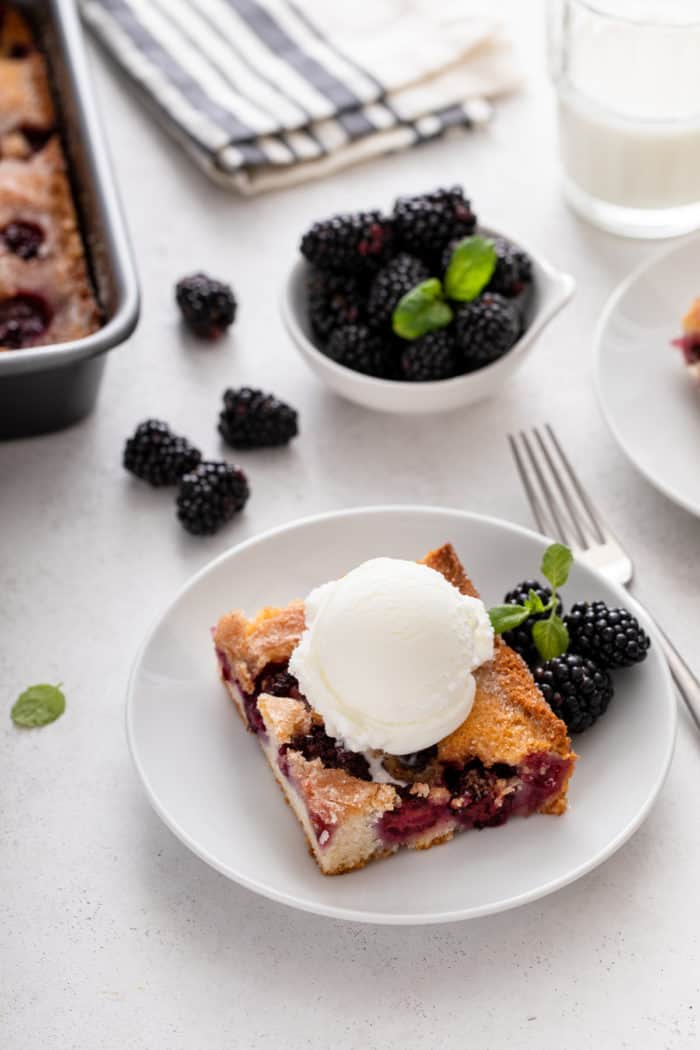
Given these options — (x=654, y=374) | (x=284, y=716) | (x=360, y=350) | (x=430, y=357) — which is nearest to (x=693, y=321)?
(x=654, y=374)

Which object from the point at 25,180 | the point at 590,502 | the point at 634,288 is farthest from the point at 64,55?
the point at 590,502

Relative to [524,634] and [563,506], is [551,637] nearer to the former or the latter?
[524,634]

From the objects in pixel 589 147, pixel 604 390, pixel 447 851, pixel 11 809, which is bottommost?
pixel 11 809

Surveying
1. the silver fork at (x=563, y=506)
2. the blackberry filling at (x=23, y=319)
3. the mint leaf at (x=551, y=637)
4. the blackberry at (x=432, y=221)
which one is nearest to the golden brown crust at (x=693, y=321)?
the silver fork at (x=563, y=506)

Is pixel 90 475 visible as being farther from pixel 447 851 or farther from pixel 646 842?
pixel 646 842

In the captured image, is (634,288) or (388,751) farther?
(634,288)
